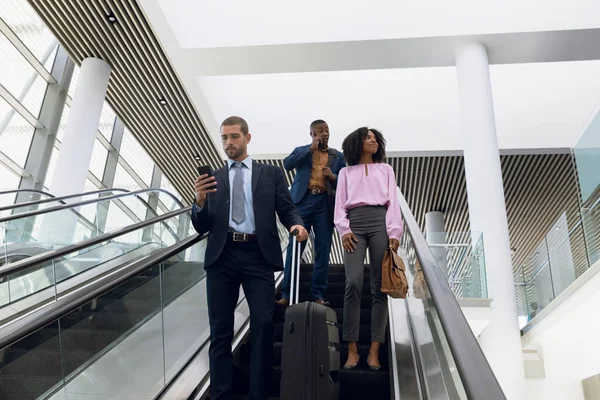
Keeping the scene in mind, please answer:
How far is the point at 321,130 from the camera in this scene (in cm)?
428

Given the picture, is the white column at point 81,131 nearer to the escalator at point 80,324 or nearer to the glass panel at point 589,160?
the escalator at point 80,324

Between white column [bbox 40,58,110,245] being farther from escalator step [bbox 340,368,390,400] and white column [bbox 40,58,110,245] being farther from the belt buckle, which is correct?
escalator step [bbox 340,368,390,400]

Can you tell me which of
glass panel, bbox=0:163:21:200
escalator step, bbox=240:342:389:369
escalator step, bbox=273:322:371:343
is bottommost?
escalator step, bbox=240:342:389:369

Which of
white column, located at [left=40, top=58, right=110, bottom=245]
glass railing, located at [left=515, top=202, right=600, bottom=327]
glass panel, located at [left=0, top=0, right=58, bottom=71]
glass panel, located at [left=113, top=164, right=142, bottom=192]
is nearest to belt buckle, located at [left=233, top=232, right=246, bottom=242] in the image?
glass railing, located at [left=515, top=202, right=600, bottom=327]

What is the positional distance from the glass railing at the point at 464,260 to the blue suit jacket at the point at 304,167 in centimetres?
287

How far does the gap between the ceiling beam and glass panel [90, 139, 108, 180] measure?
4.93 metres

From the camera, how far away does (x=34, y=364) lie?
6.23 ft

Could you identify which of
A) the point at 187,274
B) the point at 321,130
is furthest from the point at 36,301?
the point at 321,130

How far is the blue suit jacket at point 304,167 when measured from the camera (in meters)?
4.27

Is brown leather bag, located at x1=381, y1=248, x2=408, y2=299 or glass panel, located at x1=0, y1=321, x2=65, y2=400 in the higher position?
brown leather bag, located at x1=381, y1=248, x2=408, y2=299

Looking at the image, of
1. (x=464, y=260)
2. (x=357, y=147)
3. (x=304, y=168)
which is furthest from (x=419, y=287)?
(x=464, y=260)

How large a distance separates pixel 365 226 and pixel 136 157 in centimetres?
1357

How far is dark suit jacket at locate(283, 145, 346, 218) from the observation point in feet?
14.0

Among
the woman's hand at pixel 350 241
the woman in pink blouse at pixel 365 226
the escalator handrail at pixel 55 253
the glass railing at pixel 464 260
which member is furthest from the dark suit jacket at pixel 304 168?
the glass railing at pixel 464 260
